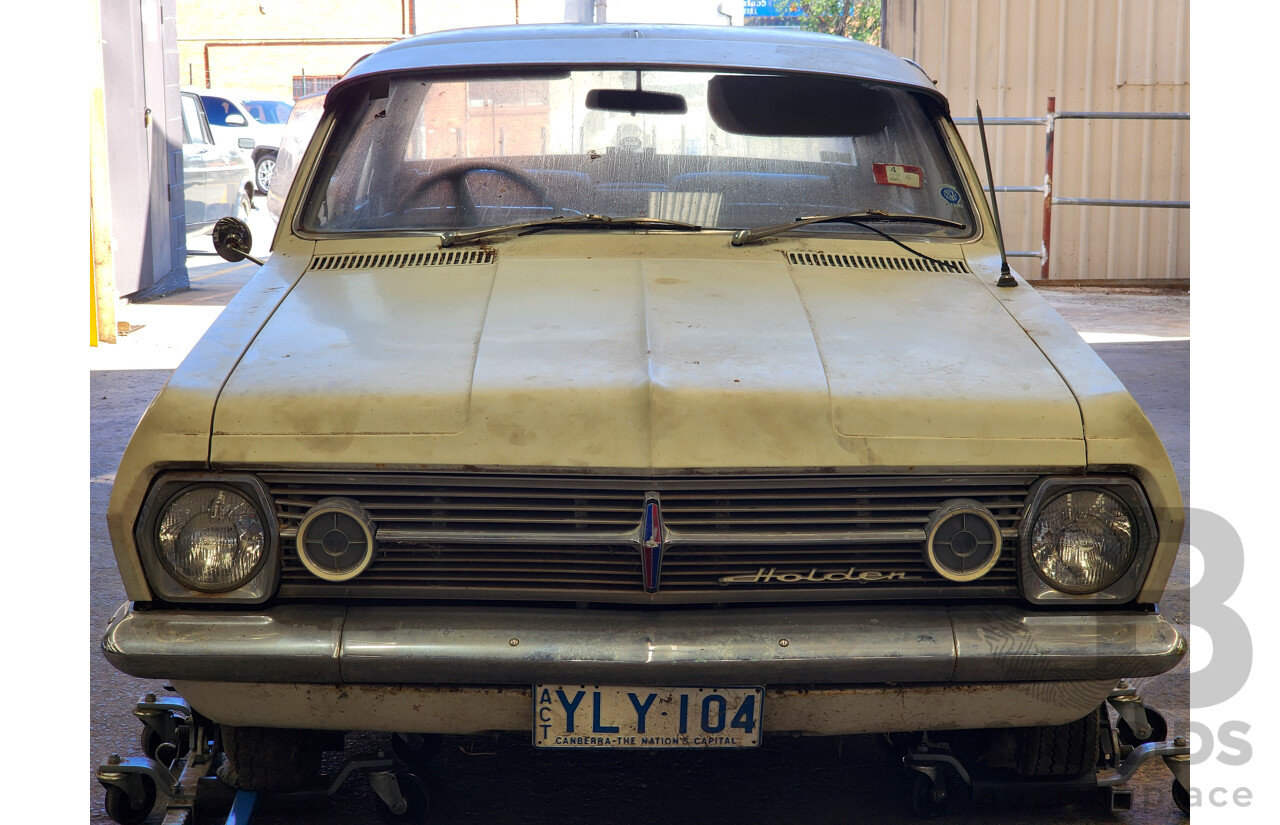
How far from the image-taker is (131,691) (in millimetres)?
3496

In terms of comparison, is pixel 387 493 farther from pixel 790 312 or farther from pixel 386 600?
pixel 790 312

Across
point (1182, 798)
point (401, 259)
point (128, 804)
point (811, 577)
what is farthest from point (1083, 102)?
point (128, 804)

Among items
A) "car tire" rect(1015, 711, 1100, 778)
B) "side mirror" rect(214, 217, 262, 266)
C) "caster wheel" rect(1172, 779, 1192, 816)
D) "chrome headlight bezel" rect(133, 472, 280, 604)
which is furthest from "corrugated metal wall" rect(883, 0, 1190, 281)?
"chrome headlight bezel" rect(133, 472, 280, 604)

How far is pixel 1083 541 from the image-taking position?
7.87 feet

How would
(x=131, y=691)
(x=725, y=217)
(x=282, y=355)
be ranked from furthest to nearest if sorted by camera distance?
(x=131, y=691), (x=725, y=217), (x=282, y=355)

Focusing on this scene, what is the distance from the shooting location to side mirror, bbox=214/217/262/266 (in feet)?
11.2

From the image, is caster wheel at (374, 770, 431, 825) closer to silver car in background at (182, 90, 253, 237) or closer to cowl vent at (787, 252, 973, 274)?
cowl vent at (787, 252, 973, 274)

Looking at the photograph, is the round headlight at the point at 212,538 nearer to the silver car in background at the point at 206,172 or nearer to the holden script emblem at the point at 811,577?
the holden script emblem at the point at 811,577

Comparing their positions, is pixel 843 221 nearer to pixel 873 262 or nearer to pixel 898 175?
pixel 873 262

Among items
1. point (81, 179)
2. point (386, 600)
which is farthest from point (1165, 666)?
point (81, 179)

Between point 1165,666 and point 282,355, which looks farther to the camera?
point 282,355

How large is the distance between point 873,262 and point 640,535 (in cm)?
119

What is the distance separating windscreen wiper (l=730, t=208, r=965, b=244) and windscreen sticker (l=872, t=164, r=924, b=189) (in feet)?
0.38

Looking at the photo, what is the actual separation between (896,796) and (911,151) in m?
1.75
